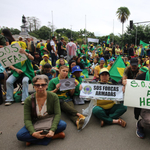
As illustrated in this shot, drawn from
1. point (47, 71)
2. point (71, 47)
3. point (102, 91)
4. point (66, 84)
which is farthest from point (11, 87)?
point (71, 47)

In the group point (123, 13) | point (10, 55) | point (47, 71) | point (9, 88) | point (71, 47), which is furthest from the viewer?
point (123, 13)

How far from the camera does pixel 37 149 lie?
7.28ft

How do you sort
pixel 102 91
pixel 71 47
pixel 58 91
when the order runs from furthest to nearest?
pixel 71 47, pixel 58 91, pixel 102 91

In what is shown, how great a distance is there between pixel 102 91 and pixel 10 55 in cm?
267

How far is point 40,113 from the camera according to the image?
242 centimetres

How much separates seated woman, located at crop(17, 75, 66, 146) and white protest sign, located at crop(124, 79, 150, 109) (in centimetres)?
124

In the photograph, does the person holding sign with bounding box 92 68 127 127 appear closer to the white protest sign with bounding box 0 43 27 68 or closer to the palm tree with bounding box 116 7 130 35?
the white protest sign with bounding box 0 43 27 68

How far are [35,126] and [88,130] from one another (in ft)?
3.45

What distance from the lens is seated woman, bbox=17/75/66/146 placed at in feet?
7.29

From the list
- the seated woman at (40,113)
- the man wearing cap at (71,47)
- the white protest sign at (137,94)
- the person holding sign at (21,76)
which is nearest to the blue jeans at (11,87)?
the person holding sign at (21,76)

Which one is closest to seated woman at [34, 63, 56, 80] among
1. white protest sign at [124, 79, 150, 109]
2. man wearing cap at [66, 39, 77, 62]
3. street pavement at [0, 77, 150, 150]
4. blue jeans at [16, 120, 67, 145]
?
street pavement at [0, 77, 150, 150]

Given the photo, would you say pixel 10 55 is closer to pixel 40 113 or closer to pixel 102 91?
pixel 40 113

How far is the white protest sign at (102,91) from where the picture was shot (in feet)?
9.12

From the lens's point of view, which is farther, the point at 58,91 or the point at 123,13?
the point at 123,13
